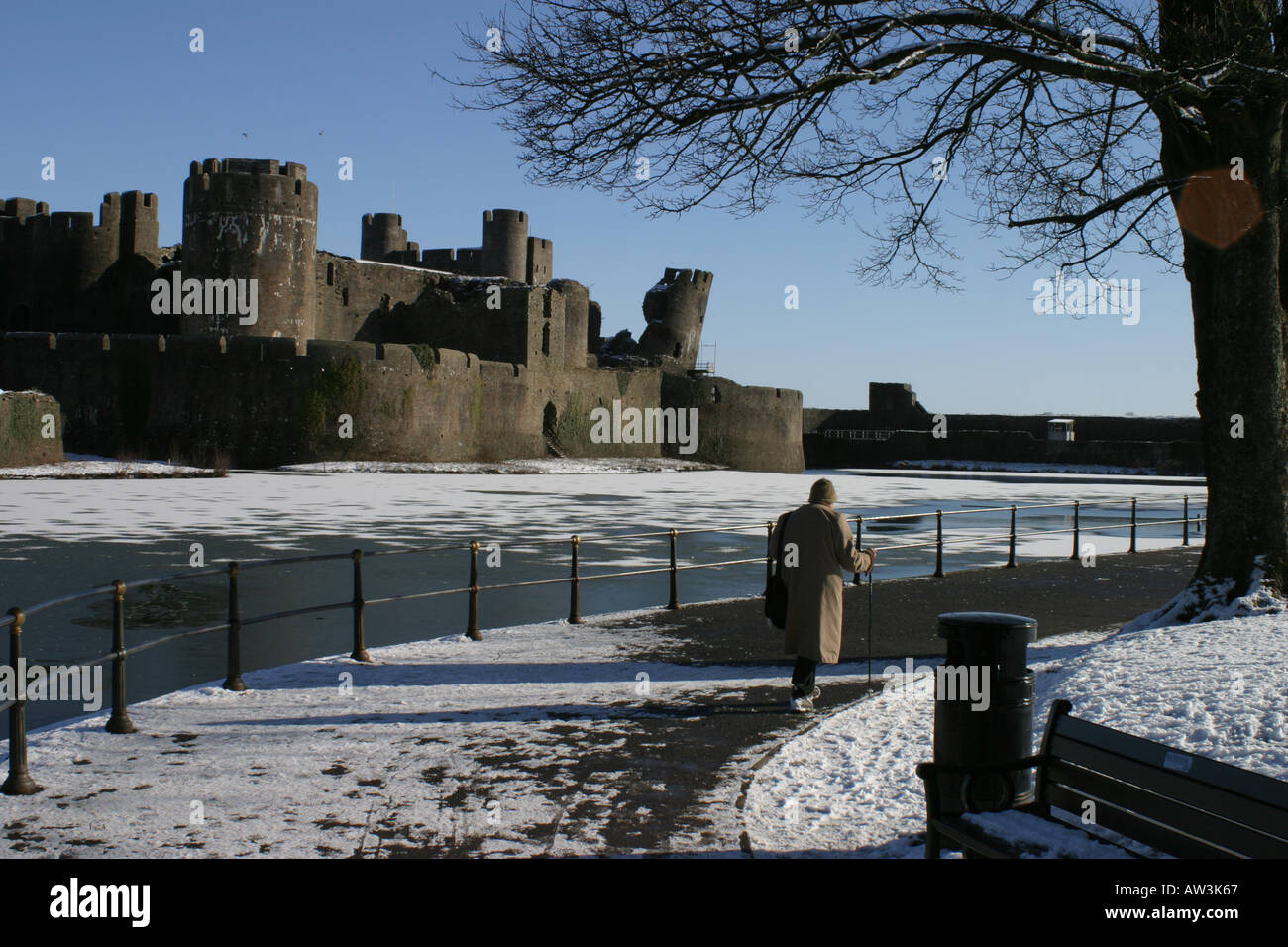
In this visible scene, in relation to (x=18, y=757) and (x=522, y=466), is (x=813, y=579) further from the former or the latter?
(x=522, y=466)

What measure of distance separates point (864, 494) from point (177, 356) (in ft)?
69.6

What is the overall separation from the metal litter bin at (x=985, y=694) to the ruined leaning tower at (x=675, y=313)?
2064 inches

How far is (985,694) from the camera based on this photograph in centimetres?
502

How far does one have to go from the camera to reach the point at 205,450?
3622 cm

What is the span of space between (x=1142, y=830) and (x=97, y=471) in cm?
3006

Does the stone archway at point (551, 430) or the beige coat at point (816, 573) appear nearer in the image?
the beige coat at point (816, 573)

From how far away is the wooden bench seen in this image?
3.43m

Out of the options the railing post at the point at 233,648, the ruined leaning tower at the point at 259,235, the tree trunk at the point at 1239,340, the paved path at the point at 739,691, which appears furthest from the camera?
the ruined leaning tower at the point at 259,235

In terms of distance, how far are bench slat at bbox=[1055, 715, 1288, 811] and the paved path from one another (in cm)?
145

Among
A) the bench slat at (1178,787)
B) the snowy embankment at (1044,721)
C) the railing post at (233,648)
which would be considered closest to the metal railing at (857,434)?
the snowy embankment at (1044,721)

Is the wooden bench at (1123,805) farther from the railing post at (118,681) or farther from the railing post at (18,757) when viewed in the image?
the railing post at (118,681)

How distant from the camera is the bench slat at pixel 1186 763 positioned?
340 centimetres

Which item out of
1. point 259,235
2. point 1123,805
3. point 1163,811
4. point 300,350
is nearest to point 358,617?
point 1123,805

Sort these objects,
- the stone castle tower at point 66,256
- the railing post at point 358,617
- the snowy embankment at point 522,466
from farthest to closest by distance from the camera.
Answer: the stone castle tower at point 66,256, the snowy embankment at point 522,466, the railing post at point 358,617
